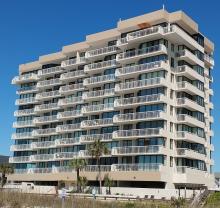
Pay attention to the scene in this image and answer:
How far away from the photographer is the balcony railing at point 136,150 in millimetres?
64750

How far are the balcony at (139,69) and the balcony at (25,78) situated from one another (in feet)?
89.3

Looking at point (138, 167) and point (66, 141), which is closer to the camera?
point (138, 167)

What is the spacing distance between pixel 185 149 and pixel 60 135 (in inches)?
1077

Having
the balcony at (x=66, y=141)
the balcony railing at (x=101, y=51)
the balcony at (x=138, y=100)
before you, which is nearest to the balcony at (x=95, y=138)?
the balcony at (x=66, y=141)

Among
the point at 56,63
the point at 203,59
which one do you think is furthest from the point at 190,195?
the point at 56,63

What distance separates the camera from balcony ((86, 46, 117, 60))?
7724 centimetres

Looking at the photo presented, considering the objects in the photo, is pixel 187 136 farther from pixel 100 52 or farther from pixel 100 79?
pixel 100 52

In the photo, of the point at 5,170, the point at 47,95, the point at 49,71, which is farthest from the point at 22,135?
the point at 49,71

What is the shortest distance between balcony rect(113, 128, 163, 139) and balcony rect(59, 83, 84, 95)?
1555 cm

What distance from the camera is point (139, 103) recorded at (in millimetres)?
68375

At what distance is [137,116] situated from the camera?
224 ft

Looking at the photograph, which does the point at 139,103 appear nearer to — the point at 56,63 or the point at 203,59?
the point at 203,59

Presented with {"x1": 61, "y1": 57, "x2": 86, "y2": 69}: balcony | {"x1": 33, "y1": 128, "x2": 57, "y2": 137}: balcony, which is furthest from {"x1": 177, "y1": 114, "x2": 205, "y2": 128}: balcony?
{"x1": 33, "y1": 128, "x2": 57, "y2": 137}: balcony

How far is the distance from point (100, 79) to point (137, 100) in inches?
443
